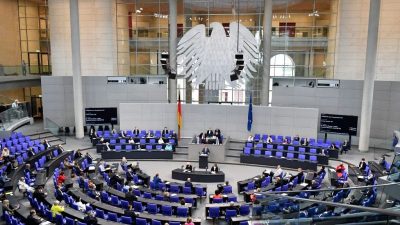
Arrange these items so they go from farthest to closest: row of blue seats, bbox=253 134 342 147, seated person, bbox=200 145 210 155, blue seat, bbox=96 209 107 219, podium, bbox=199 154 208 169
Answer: row of blue seats, bbox=253 134 342 147
seated person, bbox=200 145 210 155
podium, bbox=199 154 208 169
blue seat, bbox=96 209 107 219

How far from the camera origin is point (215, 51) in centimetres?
2467

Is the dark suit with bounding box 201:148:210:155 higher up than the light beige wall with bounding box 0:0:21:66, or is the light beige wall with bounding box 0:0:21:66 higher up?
the light beige wall with bounding box 0:0:21:66

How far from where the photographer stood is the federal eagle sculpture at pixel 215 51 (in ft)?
80.8

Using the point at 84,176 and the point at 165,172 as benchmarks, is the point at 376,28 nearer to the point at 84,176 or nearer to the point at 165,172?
the point at 165,172

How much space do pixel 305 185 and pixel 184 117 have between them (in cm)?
1202

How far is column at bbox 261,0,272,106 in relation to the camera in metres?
26.4

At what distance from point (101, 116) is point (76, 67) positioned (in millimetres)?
4024

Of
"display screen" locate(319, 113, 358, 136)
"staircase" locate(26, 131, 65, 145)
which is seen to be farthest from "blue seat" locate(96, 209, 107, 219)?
"display screen" locate(319, 113, 358, 136)

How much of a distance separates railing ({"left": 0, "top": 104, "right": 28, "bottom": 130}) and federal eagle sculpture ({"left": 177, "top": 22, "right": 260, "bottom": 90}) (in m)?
11.9

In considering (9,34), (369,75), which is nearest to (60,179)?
(369,75)

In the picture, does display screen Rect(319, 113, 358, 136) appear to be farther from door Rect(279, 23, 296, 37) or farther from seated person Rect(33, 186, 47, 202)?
seated person Rect(33, 186, 47, 202)

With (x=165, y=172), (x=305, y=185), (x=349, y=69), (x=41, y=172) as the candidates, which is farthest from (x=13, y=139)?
(x=349, y=69)

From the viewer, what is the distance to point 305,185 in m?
16.0

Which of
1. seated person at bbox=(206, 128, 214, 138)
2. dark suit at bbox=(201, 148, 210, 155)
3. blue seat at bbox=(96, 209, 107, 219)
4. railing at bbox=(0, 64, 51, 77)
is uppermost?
railing at bbox=(0, 64, 51, 77)
